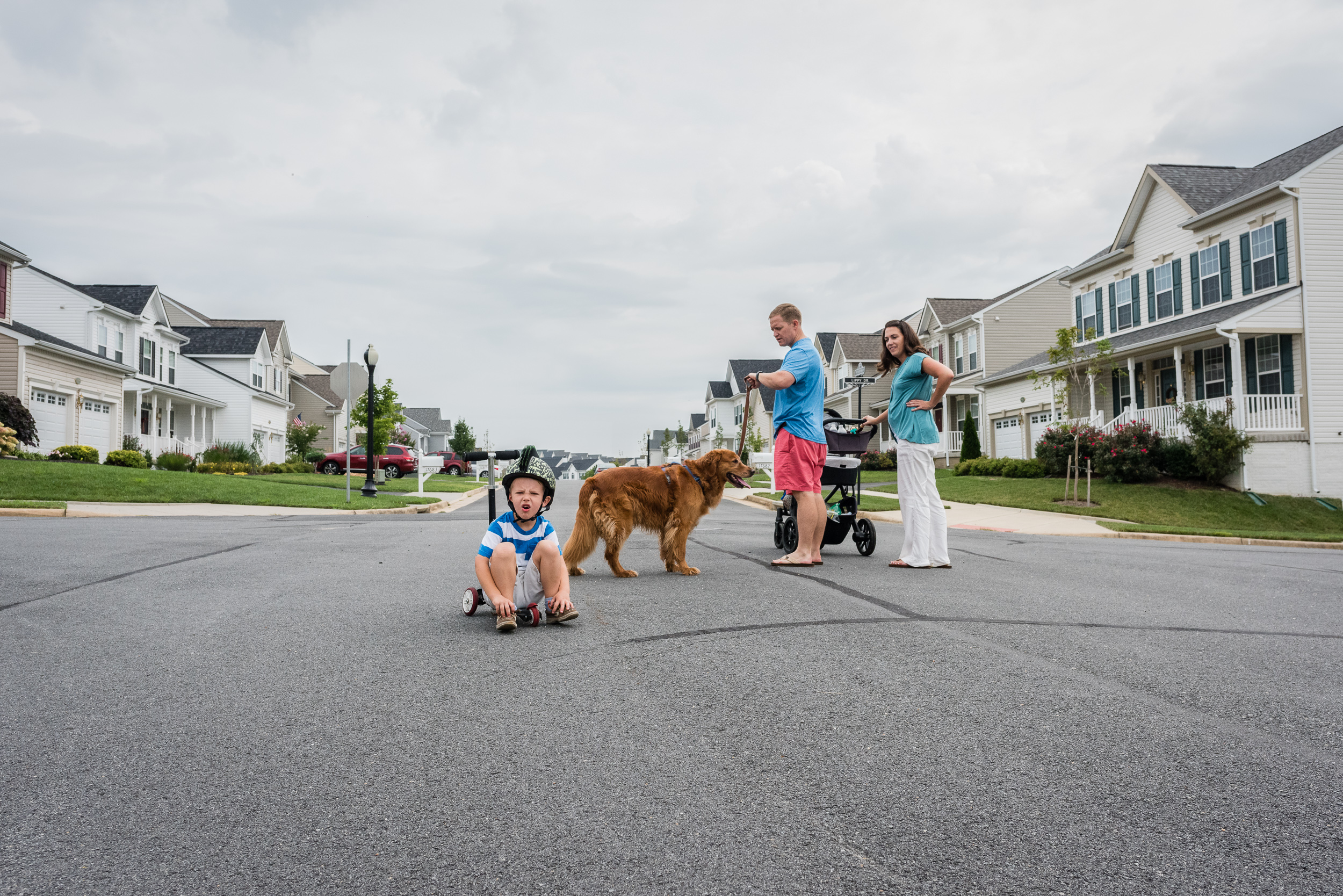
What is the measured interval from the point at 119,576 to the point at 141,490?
14.0 meters

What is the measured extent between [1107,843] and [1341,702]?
221 centimetres

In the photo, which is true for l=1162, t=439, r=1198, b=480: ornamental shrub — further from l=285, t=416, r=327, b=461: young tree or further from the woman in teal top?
l=285, t=416, r=327, b=461: young tree

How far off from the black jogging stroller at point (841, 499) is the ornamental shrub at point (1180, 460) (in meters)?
16.2

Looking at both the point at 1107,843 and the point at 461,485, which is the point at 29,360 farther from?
the point at 1107,843

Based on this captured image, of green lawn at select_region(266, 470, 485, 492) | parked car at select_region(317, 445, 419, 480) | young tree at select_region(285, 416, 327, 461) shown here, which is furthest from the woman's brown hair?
young tree at select_region(285, 416, 327, 461)

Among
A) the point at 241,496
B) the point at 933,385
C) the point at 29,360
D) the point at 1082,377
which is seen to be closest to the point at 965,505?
the point at 1082,377

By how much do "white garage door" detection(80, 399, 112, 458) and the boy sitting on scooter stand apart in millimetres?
30284

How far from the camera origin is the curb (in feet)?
47.4

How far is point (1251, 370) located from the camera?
23172mm

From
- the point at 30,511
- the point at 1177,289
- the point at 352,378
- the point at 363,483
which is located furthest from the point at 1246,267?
the point at 363,483

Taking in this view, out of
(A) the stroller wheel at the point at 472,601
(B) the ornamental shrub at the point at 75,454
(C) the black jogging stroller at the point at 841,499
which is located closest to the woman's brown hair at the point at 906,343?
(C) the black jogging stroller at the point at 841,499

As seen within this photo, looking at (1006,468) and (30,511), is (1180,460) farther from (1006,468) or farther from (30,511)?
(30,511)

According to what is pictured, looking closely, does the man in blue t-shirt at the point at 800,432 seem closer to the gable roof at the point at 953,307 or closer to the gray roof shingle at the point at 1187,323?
the gray roof shingle at the point at 1187,323

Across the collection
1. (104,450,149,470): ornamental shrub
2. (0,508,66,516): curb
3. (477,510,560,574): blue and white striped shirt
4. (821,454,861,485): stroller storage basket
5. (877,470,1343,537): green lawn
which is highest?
(104,450,149,470): ornamental shrub
